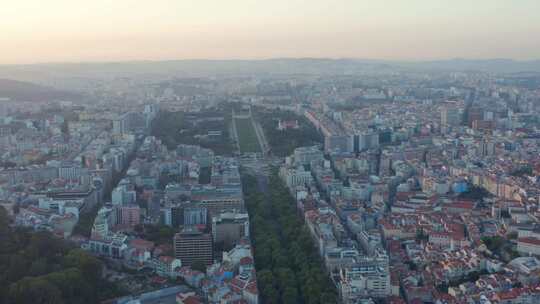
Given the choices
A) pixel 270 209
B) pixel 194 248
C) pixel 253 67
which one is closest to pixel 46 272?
pixel 194 248

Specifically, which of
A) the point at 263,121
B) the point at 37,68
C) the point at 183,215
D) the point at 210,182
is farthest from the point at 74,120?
the point at 37,68

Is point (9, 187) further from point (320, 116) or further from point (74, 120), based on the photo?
point (320, 116)

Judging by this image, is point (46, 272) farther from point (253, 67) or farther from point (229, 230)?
point (253, 67)

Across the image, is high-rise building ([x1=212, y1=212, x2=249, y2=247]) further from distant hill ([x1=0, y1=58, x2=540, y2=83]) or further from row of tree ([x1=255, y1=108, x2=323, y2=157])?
distant hill ([x1=0, y1=58, x2=540, y2=83])

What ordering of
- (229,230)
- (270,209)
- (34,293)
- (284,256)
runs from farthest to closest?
(270,209), (229,230), (284,256), (34,293)

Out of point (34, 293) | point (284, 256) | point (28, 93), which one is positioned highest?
point (28, 93)

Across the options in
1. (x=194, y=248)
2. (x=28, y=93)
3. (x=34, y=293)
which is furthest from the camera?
(x=28, y=93)

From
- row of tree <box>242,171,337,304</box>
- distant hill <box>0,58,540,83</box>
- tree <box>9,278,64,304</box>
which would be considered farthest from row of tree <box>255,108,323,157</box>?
distant hill <box>0,58,540,83</box>
